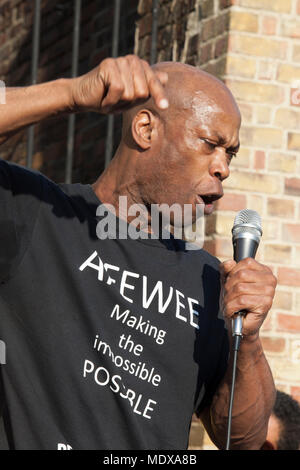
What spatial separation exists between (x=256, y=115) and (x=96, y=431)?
2.18 m

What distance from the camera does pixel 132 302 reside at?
260 cm

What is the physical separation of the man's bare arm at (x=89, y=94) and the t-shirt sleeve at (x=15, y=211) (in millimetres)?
296

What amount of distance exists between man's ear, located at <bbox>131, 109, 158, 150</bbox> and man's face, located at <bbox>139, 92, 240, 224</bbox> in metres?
0.06

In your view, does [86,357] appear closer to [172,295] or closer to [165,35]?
[172,295]

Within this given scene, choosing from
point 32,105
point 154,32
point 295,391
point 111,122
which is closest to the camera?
point 32,105

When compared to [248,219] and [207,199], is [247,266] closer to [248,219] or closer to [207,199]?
[248,219]

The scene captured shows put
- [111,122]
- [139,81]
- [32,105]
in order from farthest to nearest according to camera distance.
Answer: [111,122]
[32,105]
[139,81]

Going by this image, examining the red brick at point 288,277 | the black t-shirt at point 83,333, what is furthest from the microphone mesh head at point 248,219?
the red brick at point 288,277

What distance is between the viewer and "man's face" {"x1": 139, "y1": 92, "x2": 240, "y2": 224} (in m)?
2.74

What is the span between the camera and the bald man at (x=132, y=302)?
244cm

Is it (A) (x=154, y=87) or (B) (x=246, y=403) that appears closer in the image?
(A) (x=154, y=87)

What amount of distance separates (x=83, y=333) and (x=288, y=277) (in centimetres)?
191

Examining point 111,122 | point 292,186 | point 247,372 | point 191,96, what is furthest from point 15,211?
point 111,122
